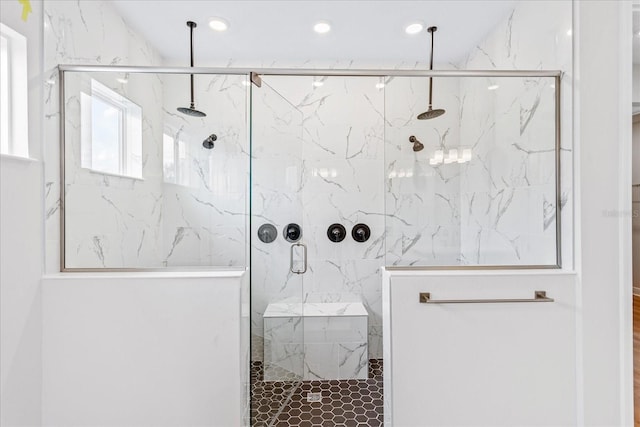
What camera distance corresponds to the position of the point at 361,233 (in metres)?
2.83

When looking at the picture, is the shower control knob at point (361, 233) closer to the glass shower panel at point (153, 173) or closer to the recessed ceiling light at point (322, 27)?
the glass shower panel at point (153, 173)

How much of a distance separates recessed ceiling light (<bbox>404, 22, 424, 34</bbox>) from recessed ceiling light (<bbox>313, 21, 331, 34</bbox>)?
52 cm

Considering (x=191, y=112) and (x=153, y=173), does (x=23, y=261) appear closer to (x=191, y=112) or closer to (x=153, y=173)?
(x=153, y=173)

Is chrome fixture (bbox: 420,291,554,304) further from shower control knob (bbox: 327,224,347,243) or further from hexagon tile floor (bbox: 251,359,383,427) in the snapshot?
shower control knob (bbox: 327,224,347,243)

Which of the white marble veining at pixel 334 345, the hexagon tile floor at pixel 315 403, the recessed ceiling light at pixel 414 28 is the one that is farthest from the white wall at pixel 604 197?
the white marble veining at pixel 334 345

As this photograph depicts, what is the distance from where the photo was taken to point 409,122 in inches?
70.3

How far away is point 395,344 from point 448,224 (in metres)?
0.63

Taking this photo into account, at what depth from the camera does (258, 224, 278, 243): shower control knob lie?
1.79m

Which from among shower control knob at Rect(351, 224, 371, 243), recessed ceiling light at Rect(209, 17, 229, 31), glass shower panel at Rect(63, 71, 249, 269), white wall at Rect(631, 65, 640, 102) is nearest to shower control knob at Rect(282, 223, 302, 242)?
glass shower panel at Rect(63, 71, 249, 269)

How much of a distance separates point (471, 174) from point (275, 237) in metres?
1.04

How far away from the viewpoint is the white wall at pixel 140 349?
1.59 metres

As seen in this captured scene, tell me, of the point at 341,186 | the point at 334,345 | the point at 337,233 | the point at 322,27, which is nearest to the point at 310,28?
the point at 322,27

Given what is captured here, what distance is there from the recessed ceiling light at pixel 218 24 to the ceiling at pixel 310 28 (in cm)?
4

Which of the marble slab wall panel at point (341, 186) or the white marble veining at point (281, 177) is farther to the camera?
Result: the marble slab wall panel at point (341, 186)
